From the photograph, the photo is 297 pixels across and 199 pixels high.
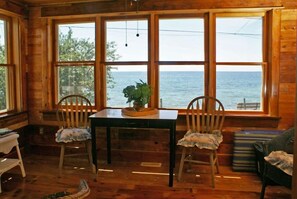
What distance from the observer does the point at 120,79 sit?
4023 millimetres

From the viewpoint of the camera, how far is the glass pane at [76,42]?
404 cm

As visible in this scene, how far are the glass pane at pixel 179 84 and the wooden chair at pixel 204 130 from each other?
0.68ft

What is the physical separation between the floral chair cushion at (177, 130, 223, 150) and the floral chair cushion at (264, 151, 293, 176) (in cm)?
63

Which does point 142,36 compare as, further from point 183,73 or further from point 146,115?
point 146,115

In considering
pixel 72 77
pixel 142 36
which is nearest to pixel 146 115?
pixel 142 36

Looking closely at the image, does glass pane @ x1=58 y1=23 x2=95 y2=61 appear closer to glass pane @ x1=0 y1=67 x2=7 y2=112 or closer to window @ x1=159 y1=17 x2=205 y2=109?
glass pane @ x1=0 y1=67 x2=7 y2=112

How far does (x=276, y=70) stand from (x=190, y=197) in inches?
77.2

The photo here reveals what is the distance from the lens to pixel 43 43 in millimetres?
4094

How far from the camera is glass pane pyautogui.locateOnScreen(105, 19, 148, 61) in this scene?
3.89m

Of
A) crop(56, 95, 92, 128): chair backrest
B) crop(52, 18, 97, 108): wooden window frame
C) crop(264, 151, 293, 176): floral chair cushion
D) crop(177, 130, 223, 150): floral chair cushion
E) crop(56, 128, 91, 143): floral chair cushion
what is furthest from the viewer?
crop(52, 18, 97, 108): wooden window frame

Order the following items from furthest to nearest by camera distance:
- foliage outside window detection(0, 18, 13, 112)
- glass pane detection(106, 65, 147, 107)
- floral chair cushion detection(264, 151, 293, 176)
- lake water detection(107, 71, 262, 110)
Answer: glass pane detection(106, 65, 147, 107) < foliage outside window detection(0, 18, 13, 112) < lake water detection(107, 71, 262, 110) < floral chair cushion detection(264, 151, 293, 176)

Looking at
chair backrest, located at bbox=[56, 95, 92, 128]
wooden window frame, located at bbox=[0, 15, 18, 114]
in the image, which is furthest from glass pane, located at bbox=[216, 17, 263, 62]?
Result: wooden window frame, located at bbox=[0, 15, 18, 114]

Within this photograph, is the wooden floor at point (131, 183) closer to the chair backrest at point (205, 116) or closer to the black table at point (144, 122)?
the black table at point (144, 122)

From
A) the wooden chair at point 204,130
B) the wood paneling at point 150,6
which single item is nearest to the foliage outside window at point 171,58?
the wood paneling at point 150,6
